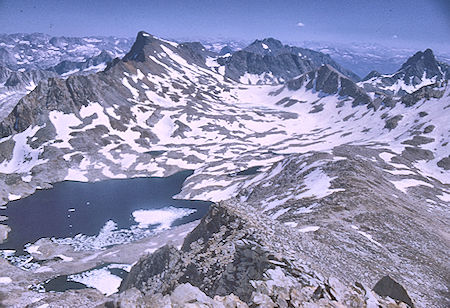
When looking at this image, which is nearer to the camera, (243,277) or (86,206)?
(243,277)

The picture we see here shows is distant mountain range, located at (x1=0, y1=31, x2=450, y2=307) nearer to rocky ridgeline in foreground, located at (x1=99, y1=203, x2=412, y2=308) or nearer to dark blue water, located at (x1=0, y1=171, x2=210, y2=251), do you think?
rocky ridgeline in foreground, located at (x1=99, y1=203, x2=412, y2=308)

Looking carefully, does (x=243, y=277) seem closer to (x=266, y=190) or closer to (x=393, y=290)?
(x=393, y=290)

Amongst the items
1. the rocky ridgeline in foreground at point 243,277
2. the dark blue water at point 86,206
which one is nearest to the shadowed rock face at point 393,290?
the rocky ridgeline in foreground at point 243,277

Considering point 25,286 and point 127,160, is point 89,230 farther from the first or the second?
point 127,160

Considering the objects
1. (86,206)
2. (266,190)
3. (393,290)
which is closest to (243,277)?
(393,290)

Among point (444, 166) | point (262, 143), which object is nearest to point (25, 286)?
point (444, 166)

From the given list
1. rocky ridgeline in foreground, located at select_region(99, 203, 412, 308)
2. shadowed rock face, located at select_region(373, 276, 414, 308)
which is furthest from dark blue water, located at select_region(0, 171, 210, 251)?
shadowed rock face, located at select_region(373, 276, 414, 308)
